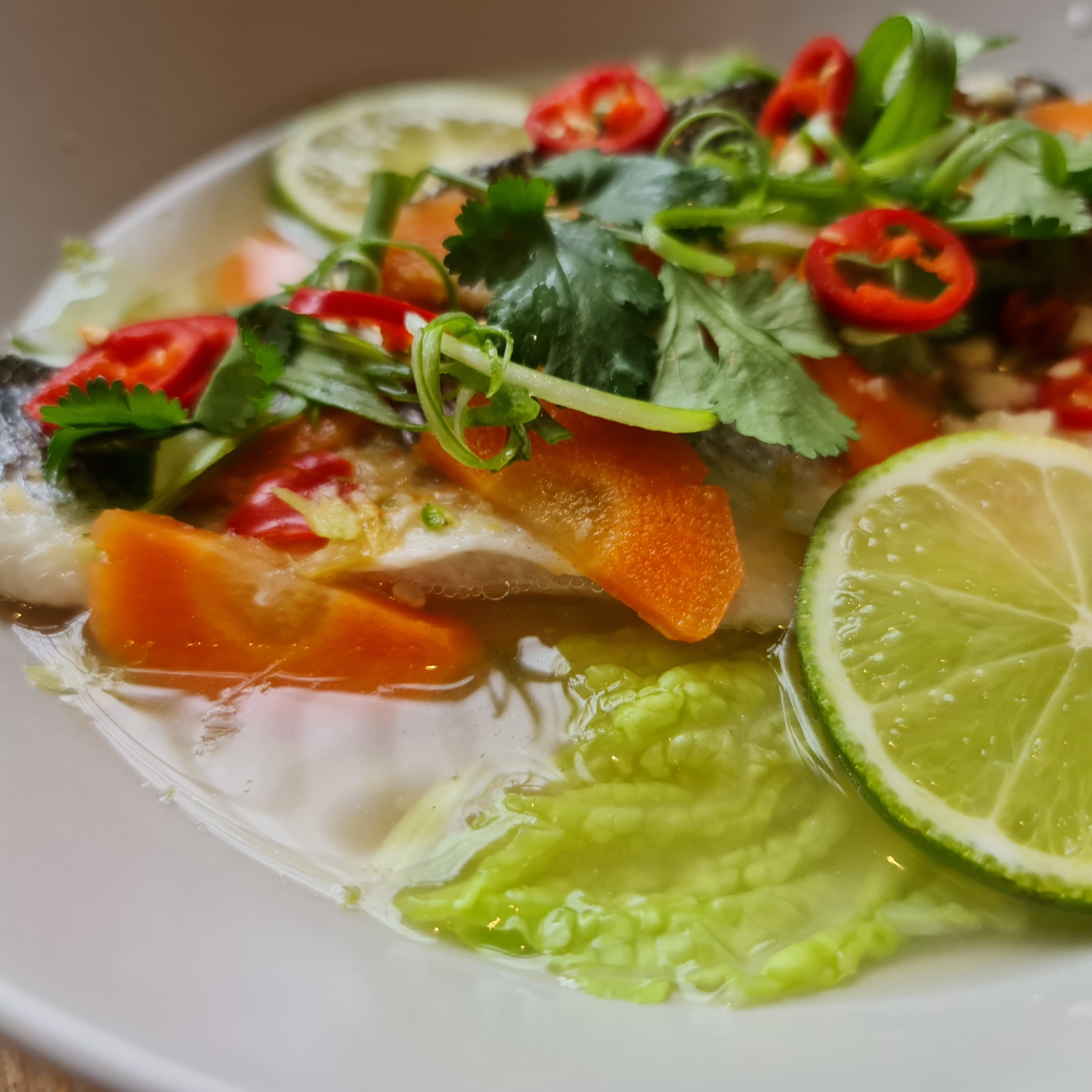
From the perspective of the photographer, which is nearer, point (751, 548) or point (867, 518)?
point (867, 518)

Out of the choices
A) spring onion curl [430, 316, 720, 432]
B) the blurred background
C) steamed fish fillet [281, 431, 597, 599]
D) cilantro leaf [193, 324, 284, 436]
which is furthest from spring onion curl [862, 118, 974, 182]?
cilantro leaf [193, 324, 284, 436]

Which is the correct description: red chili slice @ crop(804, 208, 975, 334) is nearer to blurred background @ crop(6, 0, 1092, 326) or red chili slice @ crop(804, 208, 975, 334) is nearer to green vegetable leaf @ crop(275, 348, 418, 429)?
green vegetable leaf @ crop(275, 348, 418, 429)

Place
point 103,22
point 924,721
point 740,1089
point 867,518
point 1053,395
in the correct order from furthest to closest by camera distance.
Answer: point 103,22 → point 1053,395 → point 867,518 → point 924,721 → point 740,1089

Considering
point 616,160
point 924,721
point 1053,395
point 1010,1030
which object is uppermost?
point 616,160

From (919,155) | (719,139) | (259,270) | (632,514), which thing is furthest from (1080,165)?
(259,270)

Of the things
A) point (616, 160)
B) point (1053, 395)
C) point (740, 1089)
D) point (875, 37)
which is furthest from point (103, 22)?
point (740, 1089)

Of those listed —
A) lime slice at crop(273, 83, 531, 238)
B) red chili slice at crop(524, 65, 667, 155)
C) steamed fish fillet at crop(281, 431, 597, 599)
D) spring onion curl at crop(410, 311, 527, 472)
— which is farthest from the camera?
lime slice at crop(273, 83, 531, 238)

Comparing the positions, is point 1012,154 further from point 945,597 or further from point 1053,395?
point 945,597
